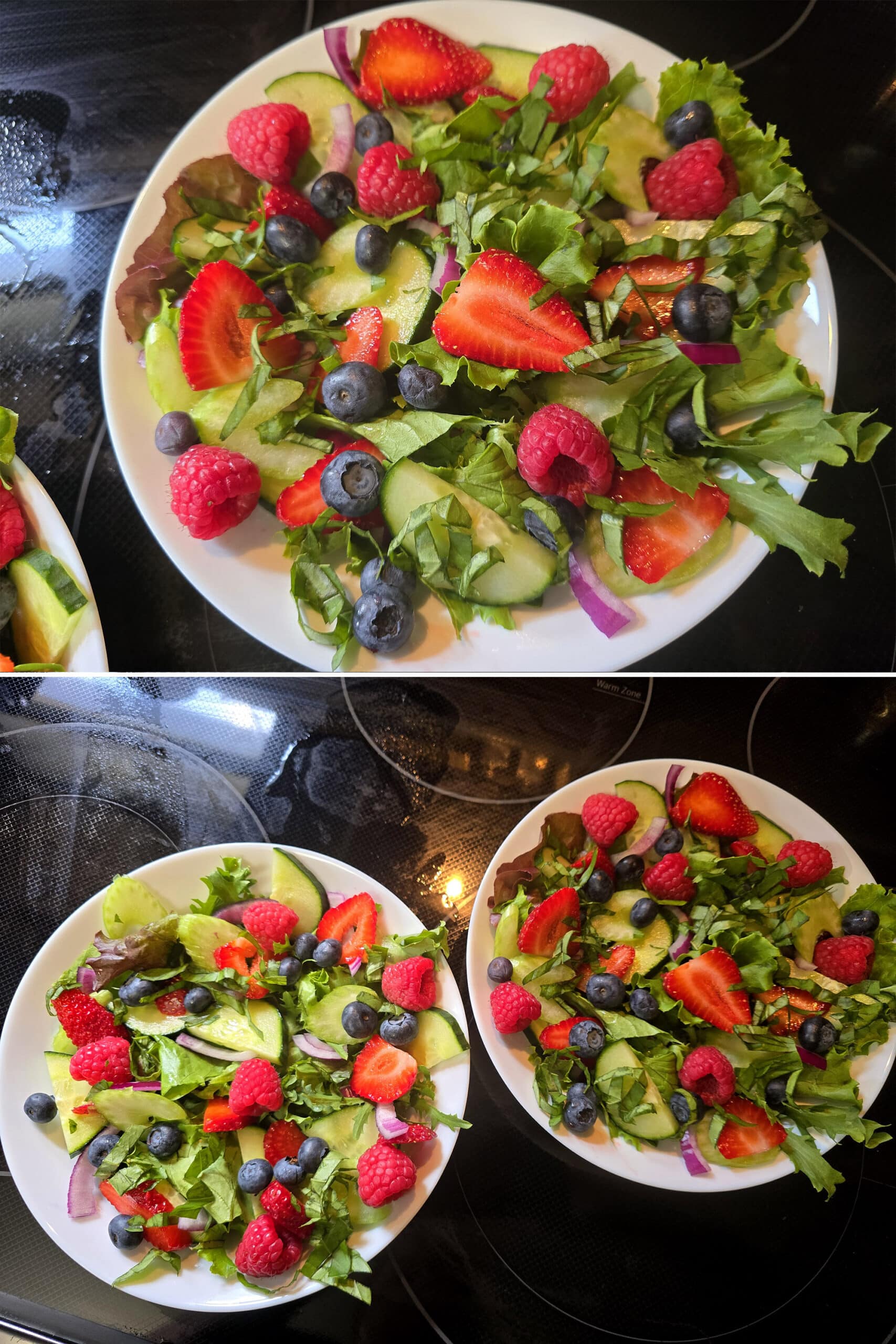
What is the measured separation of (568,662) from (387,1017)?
33cm

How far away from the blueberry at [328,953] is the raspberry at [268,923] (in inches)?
1.2

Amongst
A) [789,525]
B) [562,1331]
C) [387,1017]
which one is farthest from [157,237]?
[562,1331]

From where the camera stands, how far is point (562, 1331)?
0.67m

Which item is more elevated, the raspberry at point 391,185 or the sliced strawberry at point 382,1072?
the raspberry at point 391,185

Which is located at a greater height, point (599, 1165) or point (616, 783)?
point (616, 783)

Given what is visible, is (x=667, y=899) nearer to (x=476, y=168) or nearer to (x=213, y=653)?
(x=213, y=653)

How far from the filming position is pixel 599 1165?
2.17 feet

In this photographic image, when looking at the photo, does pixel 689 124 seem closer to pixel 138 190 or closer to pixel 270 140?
pixel 270 140

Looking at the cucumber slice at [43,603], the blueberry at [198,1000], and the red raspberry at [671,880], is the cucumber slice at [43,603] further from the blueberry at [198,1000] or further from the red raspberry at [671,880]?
the red raspberry at [671,880]

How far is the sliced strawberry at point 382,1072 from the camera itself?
0.65 meters

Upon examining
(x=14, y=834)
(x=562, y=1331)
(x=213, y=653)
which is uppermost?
(x=213, y=653)

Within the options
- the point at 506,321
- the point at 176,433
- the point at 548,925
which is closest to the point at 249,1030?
the point at 548,925

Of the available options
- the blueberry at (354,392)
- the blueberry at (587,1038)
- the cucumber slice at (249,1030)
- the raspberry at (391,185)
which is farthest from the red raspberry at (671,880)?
the raspberry at (391,185)

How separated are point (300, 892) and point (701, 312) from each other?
0.57m
